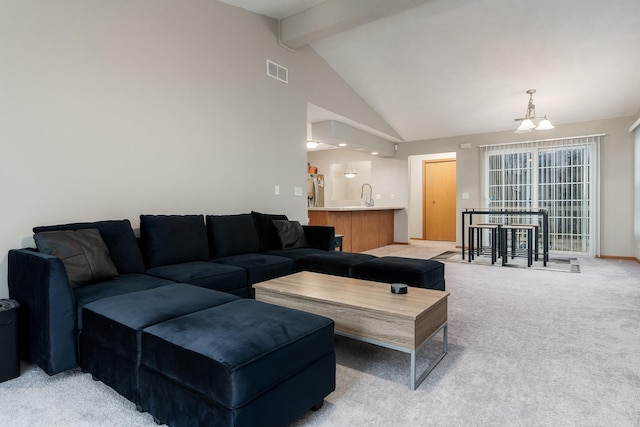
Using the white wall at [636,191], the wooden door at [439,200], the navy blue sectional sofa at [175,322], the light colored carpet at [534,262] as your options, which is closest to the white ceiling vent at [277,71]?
the navy blue sectional sofa at [175,322]

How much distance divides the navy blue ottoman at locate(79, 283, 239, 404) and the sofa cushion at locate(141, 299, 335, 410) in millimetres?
106

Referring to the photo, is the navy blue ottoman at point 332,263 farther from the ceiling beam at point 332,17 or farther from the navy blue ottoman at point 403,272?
the ceiling beam at point 332,17

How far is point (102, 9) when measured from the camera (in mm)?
3006

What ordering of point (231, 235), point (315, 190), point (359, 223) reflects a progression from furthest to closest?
point (315, 190) → point (359, 223) → point (231, 235)

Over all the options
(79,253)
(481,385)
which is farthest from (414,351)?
(79,253)

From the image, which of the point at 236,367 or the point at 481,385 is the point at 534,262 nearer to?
the point at 481,385

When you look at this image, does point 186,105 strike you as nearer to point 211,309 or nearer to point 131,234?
point 131,234

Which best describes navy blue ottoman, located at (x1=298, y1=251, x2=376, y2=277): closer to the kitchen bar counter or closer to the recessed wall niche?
the kitchen bar counter

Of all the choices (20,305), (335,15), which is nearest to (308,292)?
(20,305)

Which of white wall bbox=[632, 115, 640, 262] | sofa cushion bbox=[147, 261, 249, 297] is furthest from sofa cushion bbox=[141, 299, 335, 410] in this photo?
white wall bbox=[632, 115, 640, 262]

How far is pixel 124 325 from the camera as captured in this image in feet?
5.66

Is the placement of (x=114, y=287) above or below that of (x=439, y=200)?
below

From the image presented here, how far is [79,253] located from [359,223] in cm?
537

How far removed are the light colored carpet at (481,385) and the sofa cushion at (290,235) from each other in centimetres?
163
